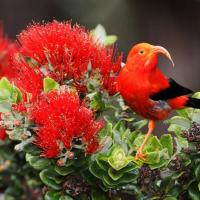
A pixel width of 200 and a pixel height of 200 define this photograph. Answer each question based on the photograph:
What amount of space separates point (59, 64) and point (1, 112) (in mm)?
215

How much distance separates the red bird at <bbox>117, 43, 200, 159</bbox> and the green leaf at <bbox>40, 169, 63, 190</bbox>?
0.78ft

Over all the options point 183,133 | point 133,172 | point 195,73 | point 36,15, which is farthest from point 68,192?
point 36,15

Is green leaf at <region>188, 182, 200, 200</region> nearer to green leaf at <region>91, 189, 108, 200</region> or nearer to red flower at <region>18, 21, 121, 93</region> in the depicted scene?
green leaf at <region>91, 189, 108, 200</region>

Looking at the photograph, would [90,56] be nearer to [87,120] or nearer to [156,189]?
[87,120]

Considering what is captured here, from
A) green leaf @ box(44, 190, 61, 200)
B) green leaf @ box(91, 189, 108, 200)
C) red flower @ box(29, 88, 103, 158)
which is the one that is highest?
red flower @ box(29, 88, 103, 158)

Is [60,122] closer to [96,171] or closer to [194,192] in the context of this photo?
[96,171]

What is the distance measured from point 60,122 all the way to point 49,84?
0.49 ft

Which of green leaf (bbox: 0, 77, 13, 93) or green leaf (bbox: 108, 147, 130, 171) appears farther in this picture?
green leaf (bbox: 0, 77, 13, 93)

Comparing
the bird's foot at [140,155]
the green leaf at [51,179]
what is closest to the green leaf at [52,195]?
the green leaf at [51,179]

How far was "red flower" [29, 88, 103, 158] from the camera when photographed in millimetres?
1675

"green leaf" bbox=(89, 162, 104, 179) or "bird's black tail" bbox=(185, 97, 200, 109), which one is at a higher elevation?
"bird's black tail" bbox=(185, 97, 200, 109)

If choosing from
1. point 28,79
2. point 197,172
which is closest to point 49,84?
point 28,79

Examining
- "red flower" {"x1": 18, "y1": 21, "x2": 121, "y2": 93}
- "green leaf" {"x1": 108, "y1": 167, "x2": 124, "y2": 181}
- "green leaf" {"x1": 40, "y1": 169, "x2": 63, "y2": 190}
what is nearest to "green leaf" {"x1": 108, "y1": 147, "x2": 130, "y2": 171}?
"green leaf" {"x1": 108, "y1": 167, "x2": 124, "y2": 181}

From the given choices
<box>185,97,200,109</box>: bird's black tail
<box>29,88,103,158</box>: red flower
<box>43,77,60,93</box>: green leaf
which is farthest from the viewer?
<box>185,97,200,109</box>: bird's black tail
